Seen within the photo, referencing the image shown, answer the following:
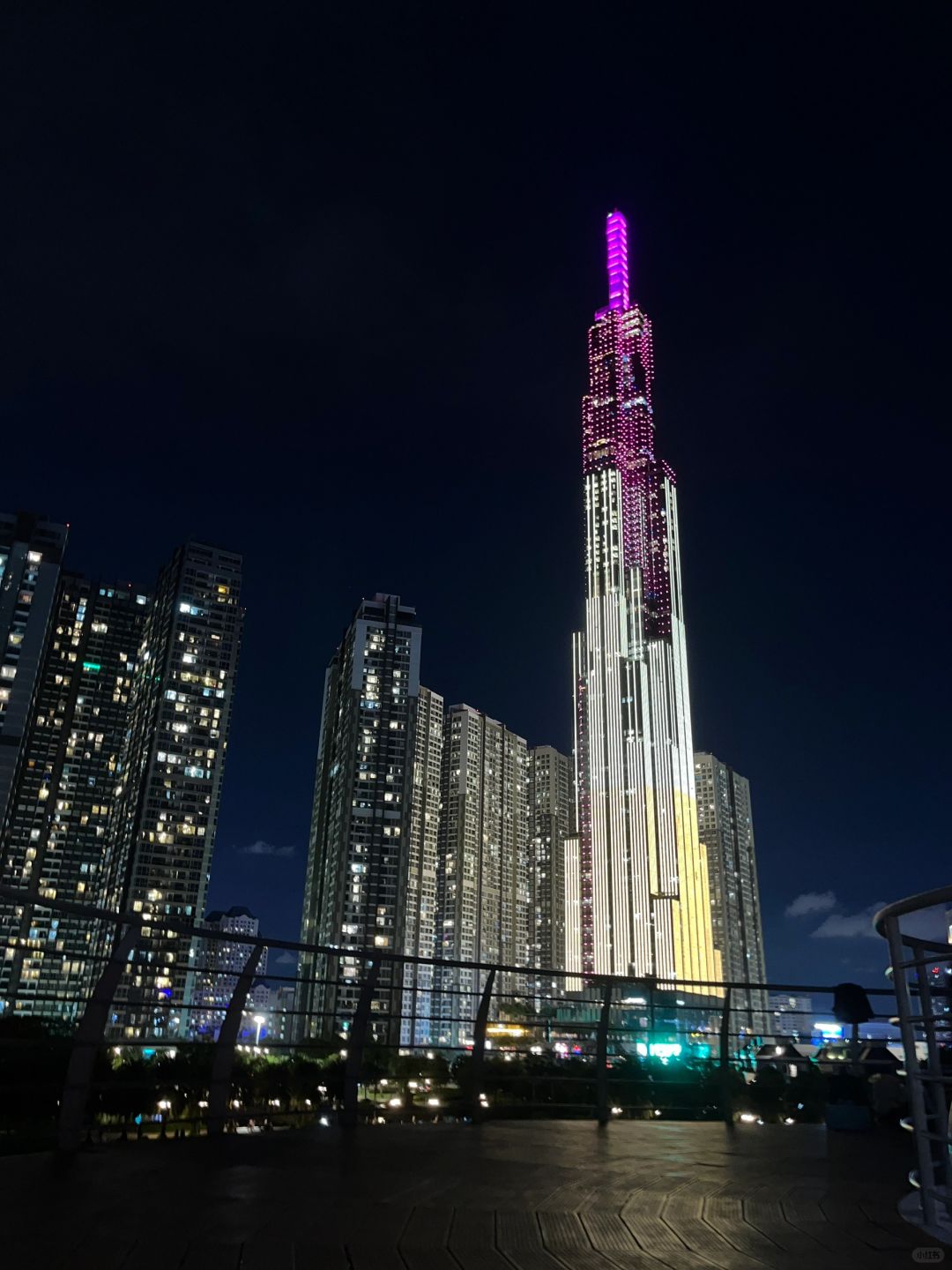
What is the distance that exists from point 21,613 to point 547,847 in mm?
96398

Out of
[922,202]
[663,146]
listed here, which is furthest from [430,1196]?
[663,146]

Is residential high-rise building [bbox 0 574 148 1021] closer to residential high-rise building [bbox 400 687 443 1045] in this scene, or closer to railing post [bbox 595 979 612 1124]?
residential high-rise building [bbox 400 687 443 1045]

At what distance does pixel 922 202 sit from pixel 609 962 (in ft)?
289

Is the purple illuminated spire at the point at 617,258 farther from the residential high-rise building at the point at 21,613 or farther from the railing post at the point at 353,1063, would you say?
the railing post at the point at 353,1063

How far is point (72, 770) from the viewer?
381 ft

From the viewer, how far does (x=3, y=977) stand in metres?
101

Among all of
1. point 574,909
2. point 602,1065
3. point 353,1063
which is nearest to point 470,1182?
point 353,1063

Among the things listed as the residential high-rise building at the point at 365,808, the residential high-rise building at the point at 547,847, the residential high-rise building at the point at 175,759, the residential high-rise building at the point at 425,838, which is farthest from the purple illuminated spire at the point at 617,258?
the residential high-rise building at the point at 547,847

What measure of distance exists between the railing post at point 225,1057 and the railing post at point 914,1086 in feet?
13.8

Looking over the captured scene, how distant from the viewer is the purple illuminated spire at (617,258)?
144 m

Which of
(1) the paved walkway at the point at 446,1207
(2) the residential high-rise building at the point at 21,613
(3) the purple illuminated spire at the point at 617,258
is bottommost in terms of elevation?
(1) the paved walkway at the point at 446,1207

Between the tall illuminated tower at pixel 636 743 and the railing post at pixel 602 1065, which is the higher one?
the tall illuminated tower at pixel 636 743

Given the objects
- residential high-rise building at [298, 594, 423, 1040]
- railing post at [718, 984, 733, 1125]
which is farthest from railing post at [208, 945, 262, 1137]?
residential high-rise building at [298, 594, 423, 1040]

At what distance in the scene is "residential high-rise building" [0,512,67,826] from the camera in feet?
327
